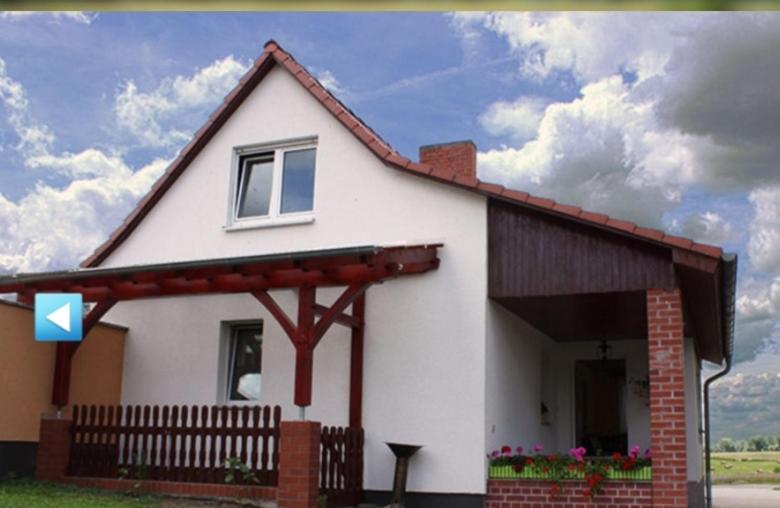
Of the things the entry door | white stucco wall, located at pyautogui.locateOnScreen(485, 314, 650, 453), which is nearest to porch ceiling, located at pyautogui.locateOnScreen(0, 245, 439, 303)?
white stucco wall, located at pyautogui.locateOnScreen(485, 314, 650, 453)

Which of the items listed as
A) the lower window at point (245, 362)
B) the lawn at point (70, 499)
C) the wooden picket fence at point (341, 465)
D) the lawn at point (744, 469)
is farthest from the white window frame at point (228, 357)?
the lawn at point (744, 469)

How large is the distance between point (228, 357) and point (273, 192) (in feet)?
8.83

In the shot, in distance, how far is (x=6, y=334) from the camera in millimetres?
12070

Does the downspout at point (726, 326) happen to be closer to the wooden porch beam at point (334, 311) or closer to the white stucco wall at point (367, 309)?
the white stucco wall at point (367, 309)

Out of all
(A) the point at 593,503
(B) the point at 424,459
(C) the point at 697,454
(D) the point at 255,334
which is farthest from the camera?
(C) the point at 697,454

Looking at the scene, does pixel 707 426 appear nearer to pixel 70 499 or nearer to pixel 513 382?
pixel 513 382

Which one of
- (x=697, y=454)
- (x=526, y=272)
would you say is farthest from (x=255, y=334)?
(x=697, y=454)

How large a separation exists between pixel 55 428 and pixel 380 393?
15.5ft

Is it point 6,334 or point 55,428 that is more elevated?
point 6,334

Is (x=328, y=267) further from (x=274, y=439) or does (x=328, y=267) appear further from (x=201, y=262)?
(x=274, y=439)

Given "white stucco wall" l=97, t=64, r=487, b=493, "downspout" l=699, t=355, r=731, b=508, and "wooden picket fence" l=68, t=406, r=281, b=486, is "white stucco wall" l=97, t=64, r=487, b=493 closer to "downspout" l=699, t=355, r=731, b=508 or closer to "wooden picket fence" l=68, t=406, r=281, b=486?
"wooden picket fence" l=68, t=406, r=281, b=486

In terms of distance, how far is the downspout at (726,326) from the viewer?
1109cm

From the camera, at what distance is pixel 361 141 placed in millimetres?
12969

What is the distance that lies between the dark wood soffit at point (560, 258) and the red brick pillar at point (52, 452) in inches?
256
